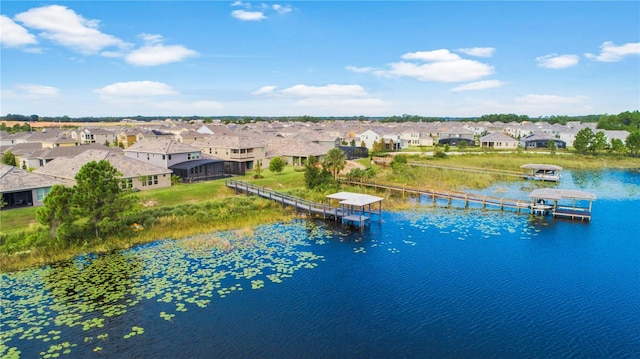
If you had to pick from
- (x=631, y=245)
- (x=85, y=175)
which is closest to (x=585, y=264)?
(x=631, y=245)

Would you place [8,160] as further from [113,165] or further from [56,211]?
[56,211]

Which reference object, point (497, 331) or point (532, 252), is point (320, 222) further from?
point (497, 331)

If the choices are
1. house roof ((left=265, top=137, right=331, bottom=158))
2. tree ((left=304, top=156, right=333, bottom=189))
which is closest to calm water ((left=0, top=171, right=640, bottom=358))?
tree ((left=304, top=156, right=333, bottom=189))

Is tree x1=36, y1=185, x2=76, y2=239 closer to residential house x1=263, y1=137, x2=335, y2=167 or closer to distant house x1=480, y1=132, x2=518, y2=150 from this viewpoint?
residential house x1=263, y1=137, x2=335, y2=167

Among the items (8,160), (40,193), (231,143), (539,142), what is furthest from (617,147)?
(8,160)

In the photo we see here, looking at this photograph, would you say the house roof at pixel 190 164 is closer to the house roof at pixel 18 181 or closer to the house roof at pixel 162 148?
the house roof at pixel 162 148

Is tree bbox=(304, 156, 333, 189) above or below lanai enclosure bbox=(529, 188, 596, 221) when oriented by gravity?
above

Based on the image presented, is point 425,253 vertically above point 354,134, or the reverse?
point 354,134
